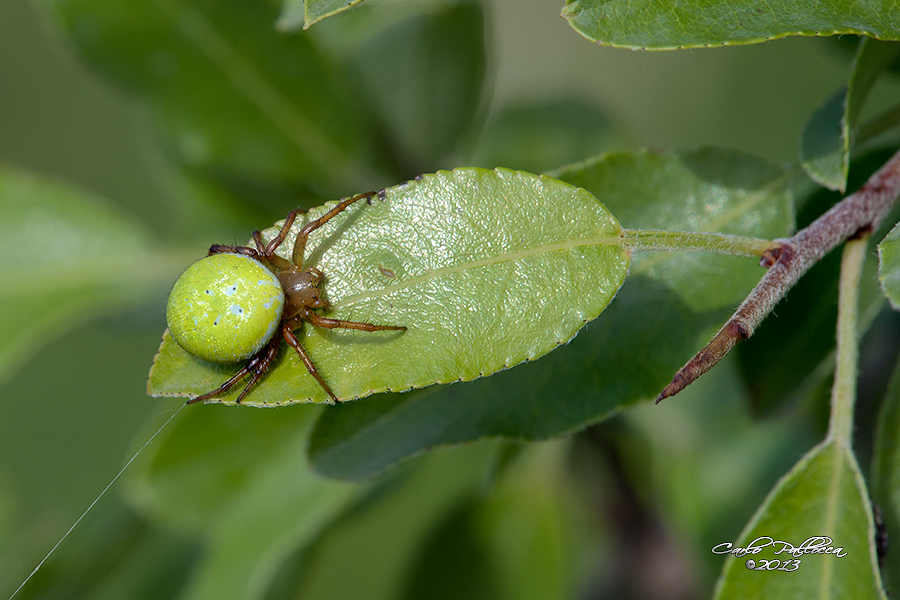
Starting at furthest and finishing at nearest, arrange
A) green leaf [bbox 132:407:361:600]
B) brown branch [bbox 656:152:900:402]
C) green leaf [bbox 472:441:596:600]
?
1. green leaf [bbox 472:441:596:600]
2. green leaf [bbox 132:407:361:600]
3. brown branch [bbox 656:152:900:402]

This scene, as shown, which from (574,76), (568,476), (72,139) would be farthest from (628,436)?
(72,139)

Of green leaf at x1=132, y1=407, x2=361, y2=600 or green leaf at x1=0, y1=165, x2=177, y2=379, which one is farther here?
green leaf at x1=0, y1=165, x2=177, y2=379

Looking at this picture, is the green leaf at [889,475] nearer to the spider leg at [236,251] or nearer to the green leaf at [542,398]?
the green leaf at [542,398]

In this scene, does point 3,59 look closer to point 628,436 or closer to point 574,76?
point 574,76

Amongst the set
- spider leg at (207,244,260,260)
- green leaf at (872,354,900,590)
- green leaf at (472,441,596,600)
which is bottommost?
green leaf at (472,441,596,600)

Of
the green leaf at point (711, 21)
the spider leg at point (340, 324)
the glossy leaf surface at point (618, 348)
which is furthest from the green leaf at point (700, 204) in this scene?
the spider leg at point (340, 324)

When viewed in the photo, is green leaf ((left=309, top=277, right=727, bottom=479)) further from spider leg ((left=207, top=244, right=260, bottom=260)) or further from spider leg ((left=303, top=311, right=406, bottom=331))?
spider leg ((left=207, top=244, right=260, bottom=260))

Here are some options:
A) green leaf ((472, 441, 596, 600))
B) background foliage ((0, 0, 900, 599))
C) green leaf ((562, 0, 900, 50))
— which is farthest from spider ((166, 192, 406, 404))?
green leaf ((472, 441, 596, 600))
